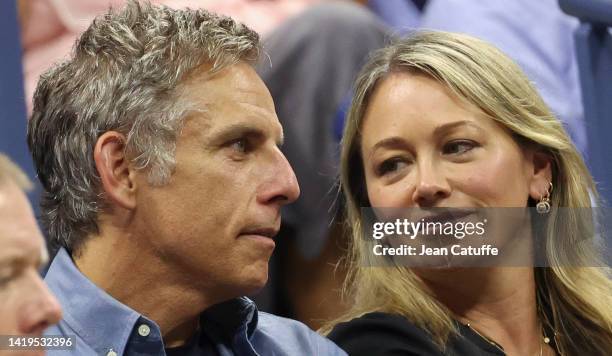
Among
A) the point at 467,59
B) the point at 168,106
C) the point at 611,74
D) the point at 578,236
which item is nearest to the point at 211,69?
the point at 168,106

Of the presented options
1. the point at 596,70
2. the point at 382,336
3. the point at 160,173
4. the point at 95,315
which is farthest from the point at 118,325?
the point at 596,70

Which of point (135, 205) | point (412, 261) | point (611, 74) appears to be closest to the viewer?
point (135, 205)

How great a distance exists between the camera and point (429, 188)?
4.33 feet

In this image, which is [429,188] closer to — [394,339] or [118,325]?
[394,339]

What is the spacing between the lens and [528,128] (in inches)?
55.2

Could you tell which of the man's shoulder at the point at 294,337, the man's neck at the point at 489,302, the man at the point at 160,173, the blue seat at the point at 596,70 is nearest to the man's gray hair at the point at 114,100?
the man at the point at 160,173

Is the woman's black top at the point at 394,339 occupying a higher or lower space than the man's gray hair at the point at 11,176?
lower

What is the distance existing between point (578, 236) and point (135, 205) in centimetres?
60

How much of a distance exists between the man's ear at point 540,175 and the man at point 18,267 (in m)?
0.70

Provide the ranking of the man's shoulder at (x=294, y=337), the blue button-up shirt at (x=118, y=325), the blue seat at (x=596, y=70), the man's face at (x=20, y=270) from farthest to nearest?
the blue seat at (x=596, y=70) → the man's shoulder at (x=294, y=337) → the blue button-up shirt at (x=118, y=325) → the man's face at (x=20, y=270)

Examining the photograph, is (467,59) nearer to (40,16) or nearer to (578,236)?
(578,236)

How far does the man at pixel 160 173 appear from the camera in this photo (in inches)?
45.7

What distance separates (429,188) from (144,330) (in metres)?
0.39

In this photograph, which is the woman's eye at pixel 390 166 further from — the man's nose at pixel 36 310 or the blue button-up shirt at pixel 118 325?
the man's nose at pixel 36 310
